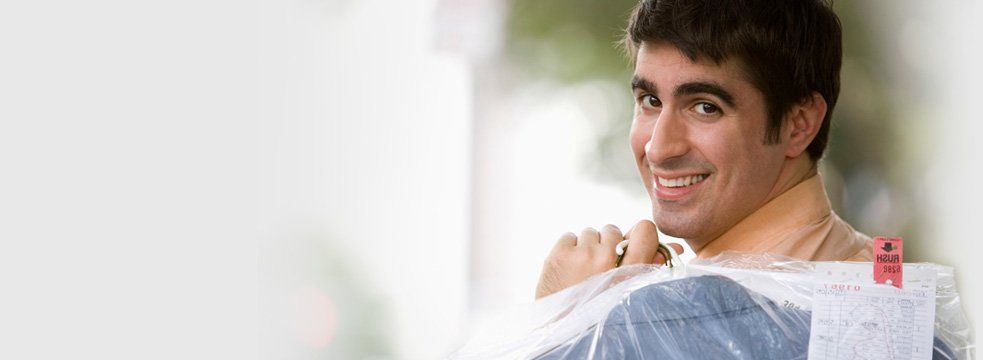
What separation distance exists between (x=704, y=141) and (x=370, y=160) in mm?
4637

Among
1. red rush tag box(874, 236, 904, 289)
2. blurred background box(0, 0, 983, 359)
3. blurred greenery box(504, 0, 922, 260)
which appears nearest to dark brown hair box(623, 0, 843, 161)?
red rush tag box(874, 236, 904, 289)

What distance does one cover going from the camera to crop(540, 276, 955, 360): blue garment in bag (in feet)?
3.18

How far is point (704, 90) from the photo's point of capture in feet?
3.82

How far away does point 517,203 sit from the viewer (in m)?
5.53

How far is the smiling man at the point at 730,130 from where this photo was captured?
117 cm

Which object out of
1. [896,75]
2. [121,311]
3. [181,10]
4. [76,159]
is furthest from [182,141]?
[896,75]

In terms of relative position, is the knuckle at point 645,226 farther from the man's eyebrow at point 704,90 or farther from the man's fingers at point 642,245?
the man's eyebrow at point 704,90

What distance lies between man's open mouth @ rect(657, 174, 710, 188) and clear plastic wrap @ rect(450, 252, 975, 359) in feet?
0.45

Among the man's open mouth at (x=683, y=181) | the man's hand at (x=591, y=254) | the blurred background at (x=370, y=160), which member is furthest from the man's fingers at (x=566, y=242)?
the blurred background at (x=370, y=160)

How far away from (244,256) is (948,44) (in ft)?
12.8

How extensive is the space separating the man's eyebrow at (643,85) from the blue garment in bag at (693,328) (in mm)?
284

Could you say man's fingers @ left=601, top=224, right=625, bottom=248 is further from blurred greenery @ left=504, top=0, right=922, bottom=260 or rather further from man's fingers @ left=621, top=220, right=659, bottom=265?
blurred greenery @ left=504, top=0, right=922, bottom=260

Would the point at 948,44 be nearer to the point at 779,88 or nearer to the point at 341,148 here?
the point at 779,88

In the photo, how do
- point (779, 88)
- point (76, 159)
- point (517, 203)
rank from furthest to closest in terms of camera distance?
point (517, 203) → point (76, 159) → point (779, 88)
